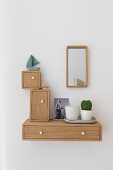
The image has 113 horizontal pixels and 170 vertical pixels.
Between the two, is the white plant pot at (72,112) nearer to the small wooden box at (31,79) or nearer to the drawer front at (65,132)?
the drawer front at (65,132)

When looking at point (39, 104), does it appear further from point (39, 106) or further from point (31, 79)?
point (31, 79)

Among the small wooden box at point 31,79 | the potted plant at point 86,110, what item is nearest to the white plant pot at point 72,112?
the potted plant at point 86,110

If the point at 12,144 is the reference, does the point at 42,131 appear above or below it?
above

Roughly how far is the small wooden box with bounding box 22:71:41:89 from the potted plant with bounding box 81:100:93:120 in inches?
13.2

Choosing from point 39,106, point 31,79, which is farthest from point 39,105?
point 31,79

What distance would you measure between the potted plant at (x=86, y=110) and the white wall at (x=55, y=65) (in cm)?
13

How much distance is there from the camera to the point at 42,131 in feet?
5.02

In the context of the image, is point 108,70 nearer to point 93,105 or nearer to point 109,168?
point 93,105

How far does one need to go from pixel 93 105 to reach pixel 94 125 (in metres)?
0.23

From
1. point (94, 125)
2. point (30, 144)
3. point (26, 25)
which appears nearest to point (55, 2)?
point (26, 25)

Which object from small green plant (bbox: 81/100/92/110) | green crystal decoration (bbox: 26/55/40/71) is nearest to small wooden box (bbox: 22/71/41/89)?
green crystal decoration (bbox: 26/55/40/71)

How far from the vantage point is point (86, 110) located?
1592 millimetres

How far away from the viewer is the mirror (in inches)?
67.6

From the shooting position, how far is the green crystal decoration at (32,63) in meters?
1.69
